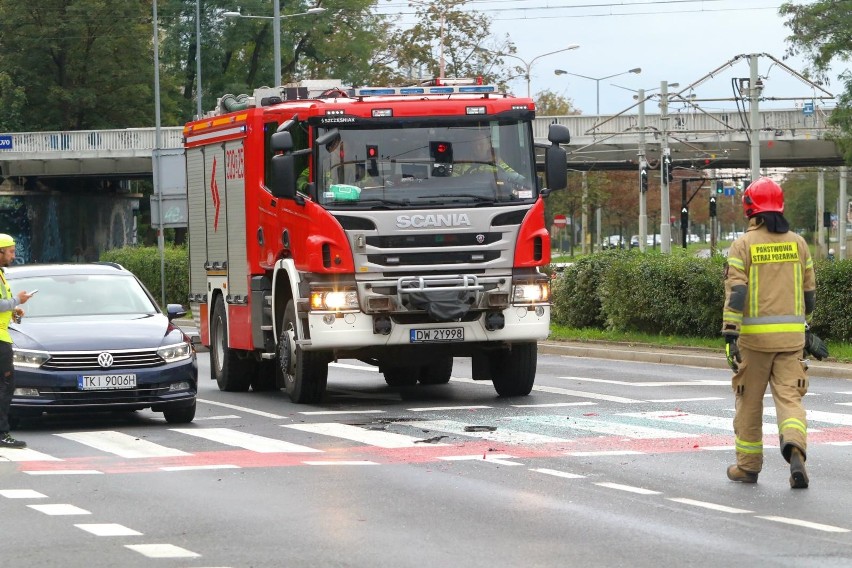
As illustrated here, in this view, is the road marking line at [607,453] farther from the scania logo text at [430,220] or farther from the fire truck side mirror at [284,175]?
the fire truck side mirror at [284,175]

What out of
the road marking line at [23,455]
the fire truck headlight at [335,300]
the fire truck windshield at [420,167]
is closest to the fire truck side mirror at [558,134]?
the fire truck windshield at [420,167]

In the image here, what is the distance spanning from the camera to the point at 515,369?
18.0 m

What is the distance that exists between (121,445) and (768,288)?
5.62m

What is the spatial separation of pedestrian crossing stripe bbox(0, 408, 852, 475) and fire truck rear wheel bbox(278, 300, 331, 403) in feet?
5.98

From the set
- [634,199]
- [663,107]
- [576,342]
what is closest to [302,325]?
[576,342]

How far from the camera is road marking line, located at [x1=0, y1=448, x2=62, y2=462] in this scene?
42.8ft

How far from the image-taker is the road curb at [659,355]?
20906mm

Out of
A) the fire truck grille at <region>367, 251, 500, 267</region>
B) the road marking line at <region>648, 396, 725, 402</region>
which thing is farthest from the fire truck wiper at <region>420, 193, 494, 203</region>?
the road marking line at <region>648, 396, 725, 402</region>

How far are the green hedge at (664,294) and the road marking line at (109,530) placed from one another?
15343mm

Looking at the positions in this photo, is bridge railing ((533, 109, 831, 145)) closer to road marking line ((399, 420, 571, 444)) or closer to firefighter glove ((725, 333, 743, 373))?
road marking line ((399, 420, 571, 444))

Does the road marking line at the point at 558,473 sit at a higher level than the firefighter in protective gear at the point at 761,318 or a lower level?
lower

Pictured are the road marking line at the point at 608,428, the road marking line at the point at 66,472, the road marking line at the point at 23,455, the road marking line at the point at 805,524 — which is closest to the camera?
the road marking line at the point at 805,524

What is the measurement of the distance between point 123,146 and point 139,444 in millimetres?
59507

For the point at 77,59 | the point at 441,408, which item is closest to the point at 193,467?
the point at 441,408
